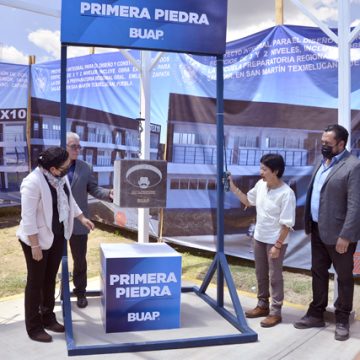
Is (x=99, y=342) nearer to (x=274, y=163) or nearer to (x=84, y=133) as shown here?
(x=274, y=163)

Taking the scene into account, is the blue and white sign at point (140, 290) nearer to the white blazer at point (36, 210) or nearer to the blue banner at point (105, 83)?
the white blazer at point (36, 210)

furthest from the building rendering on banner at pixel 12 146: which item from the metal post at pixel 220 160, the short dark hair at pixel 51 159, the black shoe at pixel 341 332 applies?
the black shoe at pixel 341 332

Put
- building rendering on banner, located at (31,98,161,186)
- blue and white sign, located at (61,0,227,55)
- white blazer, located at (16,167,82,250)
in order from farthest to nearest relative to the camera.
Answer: building rendering on banner, located at (31,98,161,186), blue and white sign, located at (61,0,227,55), white blazer, located at (16,167,82,250)

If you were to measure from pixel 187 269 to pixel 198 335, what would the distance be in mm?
2300

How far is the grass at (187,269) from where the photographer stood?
194 inches

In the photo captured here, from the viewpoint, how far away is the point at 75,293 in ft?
14.0

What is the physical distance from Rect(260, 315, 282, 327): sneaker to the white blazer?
182 cm

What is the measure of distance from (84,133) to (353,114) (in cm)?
472

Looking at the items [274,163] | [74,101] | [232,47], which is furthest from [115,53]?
[274,163]

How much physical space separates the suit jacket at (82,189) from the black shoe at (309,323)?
76.0 inches

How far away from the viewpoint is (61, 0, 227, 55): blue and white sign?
359 centimetres

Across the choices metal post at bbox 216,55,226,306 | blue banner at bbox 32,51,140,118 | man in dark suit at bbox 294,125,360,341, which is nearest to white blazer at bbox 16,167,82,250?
metal post at bbox 216,55,226,306

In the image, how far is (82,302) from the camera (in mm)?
4211

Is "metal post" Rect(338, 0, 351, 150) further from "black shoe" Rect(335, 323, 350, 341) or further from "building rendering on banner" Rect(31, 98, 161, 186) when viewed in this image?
"building rendering on banner" Rect(31, 98, 161, 186)
